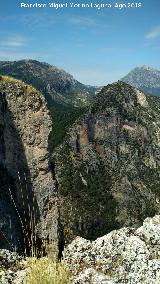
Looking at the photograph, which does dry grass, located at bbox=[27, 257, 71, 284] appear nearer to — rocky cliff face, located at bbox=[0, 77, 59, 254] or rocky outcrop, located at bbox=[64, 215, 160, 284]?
rocky outcrop, located at bbox=[64, 215, 160, 284]

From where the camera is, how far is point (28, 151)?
105ft

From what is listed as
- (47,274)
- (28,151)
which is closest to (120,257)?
(47,274)

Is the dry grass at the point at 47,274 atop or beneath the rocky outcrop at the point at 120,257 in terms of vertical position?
atop

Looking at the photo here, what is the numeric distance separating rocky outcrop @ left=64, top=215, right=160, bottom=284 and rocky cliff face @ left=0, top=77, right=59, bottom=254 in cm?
2174

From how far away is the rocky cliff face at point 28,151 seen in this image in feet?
102

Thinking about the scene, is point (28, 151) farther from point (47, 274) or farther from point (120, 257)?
point (47, 274)

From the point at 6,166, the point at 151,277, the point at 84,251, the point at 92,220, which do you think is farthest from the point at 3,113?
the point at 92,220

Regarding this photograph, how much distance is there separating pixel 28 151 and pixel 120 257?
2406 centimetres

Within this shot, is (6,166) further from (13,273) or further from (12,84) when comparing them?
(13,273)

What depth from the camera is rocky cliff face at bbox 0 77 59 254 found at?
31.1 meters

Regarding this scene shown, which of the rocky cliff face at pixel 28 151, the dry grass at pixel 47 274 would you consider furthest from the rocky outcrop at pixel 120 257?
the rocky cliff face at pixel 28 151

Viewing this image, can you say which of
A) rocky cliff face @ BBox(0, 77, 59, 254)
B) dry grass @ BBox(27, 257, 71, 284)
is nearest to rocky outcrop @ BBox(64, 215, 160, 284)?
dry grass @ BBox(27, 257, 71, 284)

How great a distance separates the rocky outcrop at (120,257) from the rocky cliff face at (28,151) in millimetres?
21742

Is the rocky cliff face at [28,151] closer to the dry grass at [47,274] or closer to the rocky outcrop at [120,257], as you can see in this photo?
the rocky outcrop at [120,257]
